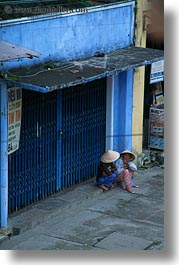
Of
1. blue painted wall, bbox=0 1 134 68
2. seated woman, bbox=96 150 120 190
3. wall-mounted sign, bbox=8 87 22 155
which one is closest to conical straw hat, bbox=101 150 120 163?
seated woman, bbox=96 150 120 190

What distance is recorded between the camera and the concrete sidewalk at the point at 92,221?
33.7 ft

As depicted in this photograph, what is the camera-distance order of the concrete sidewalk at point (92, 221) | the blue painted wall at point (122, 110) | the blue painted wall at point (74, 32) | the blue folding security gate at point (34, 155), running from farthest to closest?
the blue painted wall at point (122, 110) → the blue folding security gate at point (34, 155) → the blue painted wall at point (74, 32) → the concrete sidewalk at point (92, 221)

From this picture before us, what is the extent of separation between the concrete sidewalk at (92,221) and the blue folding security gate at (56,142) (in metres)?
0.21

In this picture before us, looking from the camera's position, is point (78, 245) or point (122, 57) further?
point (122, 57)

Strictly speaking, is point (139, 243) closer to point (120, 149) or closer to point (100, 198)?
point (100, 198)

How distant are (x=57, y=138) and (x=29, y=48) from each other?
1.64 m

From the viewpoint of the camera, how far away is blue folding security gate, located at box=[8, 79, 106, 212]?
1097 centimetres

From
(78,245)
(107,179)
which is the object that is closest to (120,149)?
(107,179)

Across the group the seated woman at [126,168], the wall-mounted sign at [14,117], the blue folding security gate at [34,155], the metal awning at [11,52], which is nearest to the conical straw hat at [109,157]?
the seated woman at [126,168]

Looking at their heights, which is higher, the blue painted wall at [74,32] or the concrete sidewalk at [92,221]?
the blue painted wall at [74,32]

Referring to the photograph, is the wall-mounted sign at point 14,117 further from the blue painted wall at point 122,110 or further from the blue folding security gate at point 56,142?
the blue painted wall at point 122,110

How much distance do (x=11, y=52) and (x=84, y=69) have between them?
1.67 metres

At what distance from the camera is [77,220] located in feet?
36.2

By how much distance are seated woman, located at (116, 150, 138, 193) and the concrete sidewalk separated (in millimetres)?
128
